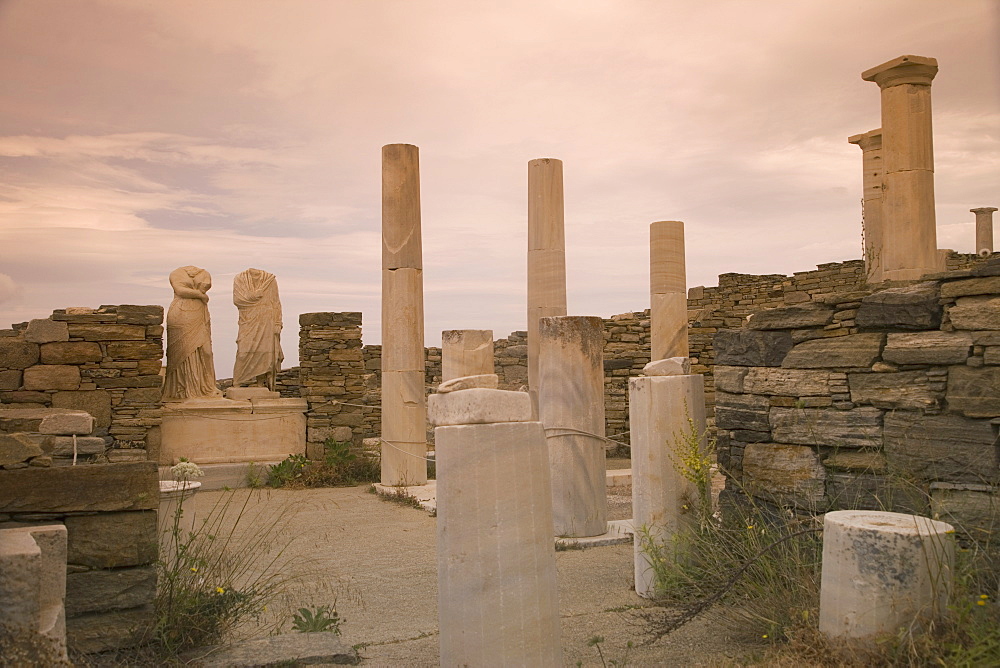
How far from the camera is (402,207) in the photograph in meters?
10.6

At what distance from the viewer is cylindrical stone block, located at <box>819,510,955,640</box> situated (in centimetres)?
349

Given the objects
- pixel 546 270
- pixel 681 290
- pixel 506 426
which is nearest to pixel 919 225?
pixel 681 290

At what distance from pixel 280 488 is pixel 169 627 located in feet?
23.6

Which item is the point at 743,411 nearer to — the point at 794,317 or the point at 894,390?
the point at 794,317

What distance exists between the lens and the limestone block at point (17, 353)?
33.0 ft

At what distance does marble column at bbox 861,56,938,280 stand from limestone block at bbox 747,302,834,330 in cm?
422

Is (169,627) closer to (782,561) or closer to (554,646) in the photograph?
(554,646)

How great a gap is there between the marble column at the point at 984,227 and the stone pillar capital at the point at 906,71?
15907 mm

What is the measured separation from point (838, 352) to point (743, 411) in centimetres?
82

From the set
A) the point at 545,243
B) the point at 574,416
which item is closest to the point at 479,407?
the point at 574,416

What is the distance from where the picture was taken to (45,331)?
10.3m

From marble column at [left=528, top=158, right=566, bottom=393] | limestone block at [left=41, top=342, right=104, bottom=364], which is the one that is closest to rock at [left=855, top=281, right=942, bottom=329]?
marble column at [left=528, top=158, right=566, bottom=393]

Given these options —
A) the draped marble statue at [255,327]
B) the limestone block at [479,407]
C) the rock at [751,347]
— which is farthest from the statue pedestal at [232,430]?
the limestone block at [479,407]

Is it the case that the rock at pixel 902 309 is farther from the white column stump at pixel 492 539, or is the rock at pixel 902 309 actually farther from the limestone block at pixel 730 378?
the white column stump at pixel 492 539
